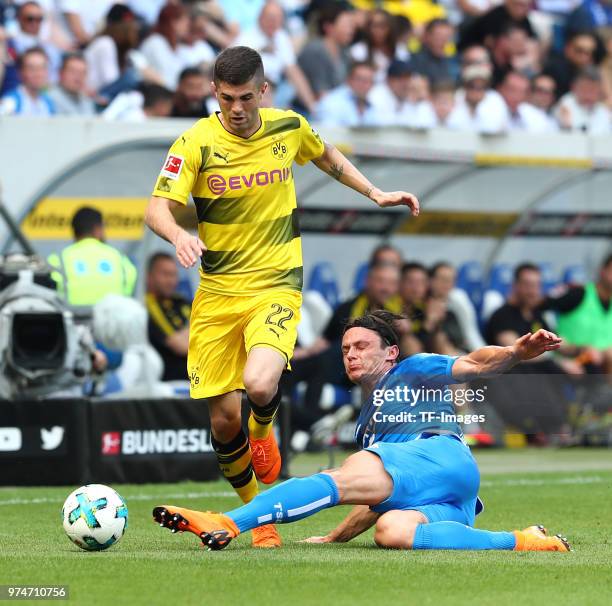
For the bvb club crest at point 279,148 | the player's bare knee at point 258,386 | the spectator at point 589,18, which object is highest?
the spectator at point 589,18

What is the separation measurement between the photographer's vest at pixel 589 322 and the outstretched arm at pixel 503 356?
9.89 metres

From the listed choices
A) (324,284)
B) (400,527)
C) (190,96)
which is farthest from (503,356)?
(324,284)

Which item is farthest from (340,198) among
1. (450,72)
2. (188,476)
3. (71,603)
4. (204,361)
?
(71,603)

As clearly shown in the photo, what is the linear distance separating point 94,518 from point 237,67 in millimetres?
2174

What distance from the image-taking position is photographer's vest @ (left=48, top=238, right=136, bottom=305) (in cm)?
1170

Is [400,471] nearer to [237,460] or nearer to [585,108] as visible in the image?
[237,460]

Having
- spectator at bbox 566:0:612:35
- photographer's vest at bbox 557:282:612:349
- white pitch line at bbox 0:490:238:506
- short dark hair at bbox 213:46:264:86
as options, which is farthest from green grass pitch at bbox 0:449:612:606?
spectator at bbox 566:0:612:35

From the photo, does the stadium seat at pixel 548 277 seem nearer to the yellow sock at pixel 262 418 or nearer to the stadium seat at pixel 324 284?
the stadium seat at pixel 324 284

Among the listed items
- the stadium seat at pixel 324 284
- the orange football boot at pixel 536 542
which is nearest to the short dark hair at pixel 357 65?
the stadium seat at pixel 324 284

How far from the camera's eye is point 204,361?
7695mm

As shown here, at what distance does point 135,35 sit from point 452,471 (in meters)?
9.42

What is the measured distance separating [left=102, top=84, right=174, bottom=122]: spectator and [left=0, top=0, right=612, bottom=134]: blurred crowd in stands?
1 centimetres

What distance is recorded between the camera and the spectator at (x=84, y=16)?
1554cm

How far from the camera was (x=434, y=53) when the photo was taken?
18125 mm
